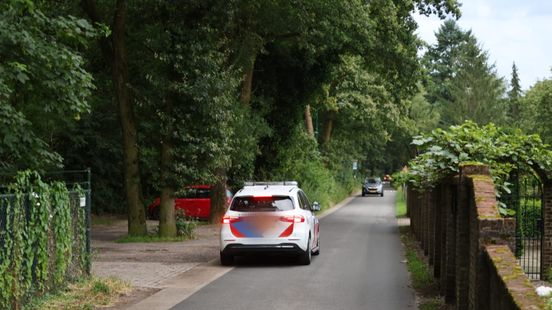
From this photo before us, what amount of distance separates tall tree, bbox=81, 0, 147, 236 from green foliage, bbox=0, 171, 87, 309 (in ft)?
32.2

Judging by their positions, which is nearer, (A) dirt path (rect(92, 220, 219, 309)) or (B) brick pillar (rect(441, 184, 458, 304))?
(B) brick pillar (rect(441, 184, 458, 304))

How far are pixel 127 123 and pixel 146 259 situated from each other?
5.75 metres

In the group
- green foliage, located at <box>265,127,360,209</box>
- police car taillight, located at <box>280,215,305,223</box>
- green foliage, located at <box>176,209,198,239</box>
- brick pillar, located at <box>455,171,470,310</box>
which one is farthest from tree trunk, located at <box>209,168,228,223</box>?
brick pillar, located at <box>455,171,470,310</box>

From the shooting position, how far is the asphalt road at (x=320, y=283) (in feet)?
36.6

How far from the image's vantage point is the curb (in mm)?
11110

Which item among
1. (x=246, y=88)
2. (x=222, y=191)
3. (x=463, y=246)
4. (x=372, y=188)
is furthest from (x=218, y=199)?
(x=372, y=188)

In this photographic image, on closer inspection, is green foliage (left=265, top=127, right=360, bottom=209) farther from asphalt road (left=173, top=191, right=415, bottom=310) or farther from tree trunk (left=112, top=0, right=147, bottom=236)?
asphalt road (left=173, top=191, right=415, bottom=310)

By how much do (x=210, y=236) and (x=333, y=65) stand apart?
11562mm

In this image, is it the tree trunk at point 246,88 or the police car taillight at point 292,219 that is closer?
the police car taillight at point 292,219

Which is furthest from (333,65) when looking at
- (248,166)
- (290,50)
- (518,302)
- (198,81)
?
(518,302)

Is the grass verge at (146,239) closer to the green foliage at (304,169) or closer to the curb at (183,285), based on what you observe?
the curb at (183,285)

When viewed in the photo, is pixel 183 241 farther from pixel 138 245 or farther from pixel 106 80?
pixel 106 80

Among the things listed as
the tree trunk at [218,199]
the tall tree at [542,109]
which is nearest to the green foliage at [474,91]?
the tall tree at [542,109]

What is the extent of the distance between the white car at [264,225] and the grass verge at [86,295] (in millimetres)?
3414
